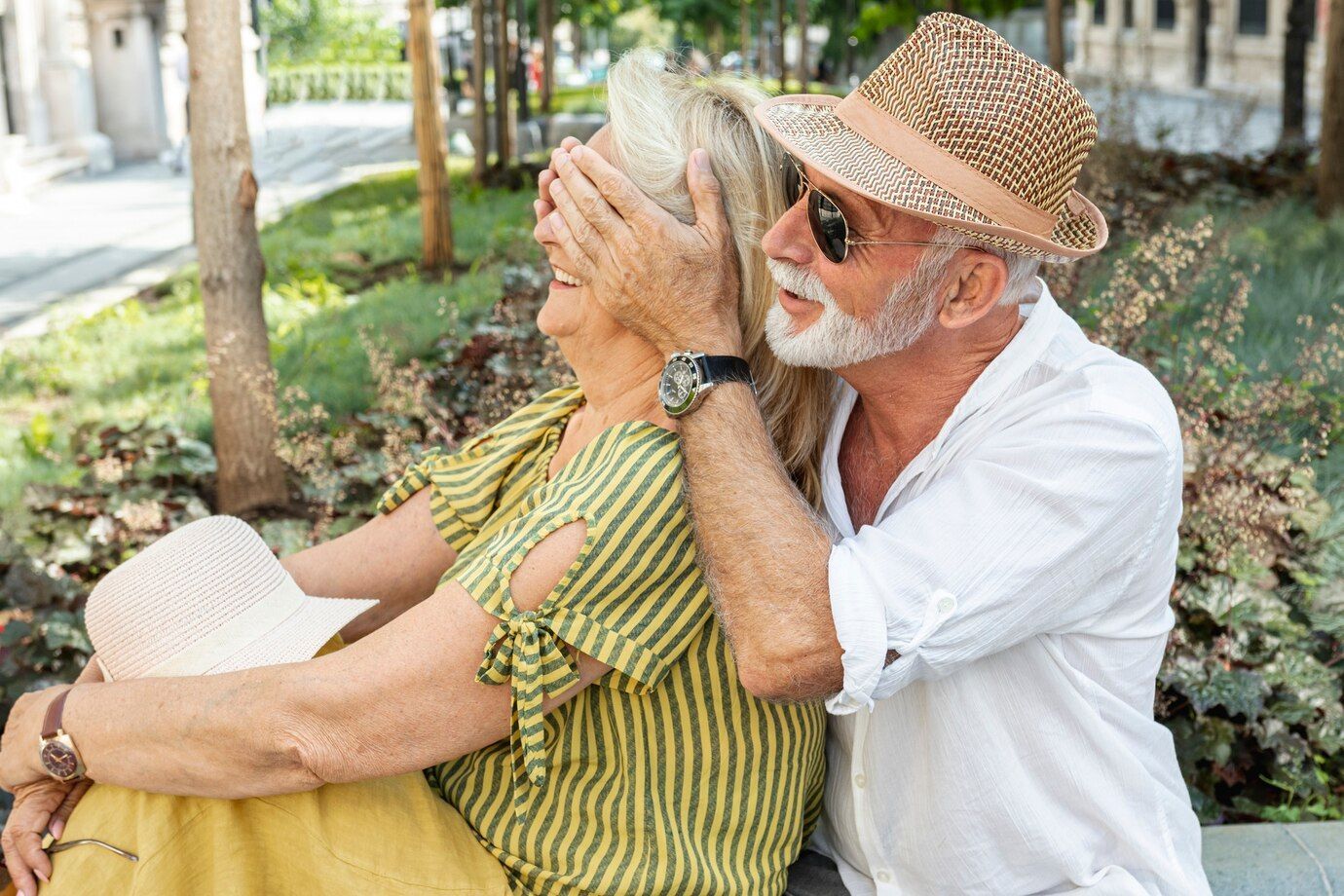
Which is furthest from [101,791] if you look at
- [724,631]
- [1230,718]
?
[1230,718]

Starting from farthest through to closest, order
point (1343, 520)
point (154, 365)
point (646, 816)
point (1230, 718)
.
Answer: point (154, 365), point (1343, 520), point (1230, 718), point (646, 816)

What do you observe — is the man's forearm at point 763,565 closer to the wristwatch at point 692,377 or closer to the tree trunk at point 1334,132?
the wristwatch at point 692,377

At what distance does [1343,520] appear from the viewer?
4.19 meters

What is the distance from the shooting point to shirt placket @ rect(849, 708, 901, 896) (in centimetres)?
232

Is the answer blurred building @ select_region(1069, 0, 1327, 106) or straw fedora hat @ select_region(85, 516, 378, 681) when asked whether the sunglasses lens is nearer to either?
straw fedora hat @ select_region(85, 516, 378, 681)

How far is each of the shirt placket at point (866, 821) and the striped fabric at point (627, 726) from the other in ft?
0.31

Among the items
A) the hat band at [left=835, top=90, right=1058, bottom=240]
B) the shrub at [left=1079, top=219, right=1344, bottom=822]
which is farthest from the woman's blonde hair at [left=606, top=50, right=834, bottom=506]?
the shrub at [left=1079, top=219, right=1344, bottom=822]

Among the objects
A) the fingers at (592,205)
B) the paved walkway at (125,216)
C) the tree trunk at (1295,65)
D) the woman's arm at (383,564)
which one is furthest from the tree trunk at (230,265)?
the tree trunk at (1295,65)

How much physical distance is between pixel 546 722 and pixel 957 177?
1.08 metres

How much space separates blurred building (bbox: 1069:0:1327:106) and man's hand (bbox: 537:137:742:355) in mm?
25433

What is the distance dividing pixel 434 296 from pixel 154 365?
1.68 metres

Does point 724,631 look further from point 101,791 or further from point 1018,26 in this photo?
point 1018,26

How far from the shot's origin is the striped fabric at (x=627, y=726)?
6.62ft

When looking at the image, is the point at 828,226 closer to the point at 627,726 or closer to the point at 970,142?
the point at 970,142
